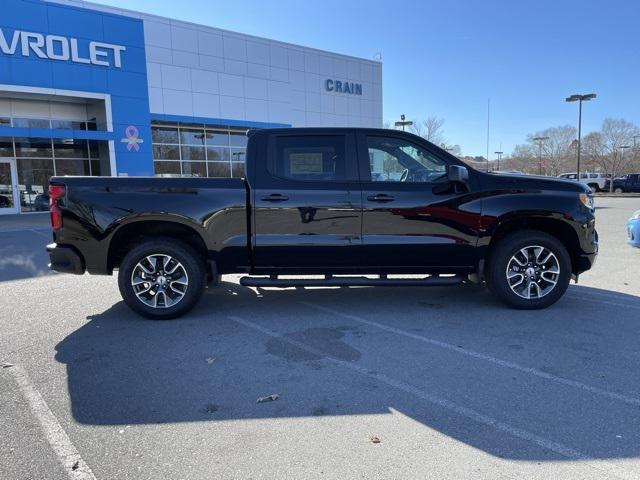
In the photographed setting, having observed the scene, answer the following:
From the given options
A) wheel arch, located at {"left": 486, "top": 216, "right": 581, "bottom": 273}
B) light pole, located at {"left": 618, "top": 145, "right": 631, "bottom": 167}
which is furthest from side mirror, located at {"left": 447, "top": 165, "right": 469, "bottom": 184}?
light pole, located at {"left": 618, "top": 145, "right": 631, "bottom": 167}

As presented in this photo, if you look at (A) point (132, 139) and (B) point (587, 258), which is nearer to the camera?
(B) point (587, 258)

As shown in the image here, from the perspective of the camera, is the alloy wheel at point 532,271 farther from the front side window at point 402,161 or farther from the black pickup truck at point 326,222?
the front side window at point 402,161

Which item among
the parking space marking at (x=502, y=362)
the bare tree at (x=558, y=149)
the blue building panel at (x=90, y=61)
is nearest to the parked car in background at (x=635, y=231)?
the parking space marking at (x=502, y=362)

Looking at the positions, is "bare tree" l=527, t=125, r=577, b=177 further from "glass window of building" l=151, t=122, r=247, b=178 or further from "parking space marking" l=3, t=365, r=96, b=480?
"parking space marking" l=3, t=365, r=96, b=480

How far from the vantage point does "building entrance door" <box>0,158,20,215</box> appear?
20844 mm

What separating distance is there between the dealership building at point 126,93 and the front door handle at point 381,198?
764 inches

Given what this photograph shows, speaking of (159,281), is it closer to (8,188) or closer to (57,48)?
(57,48)

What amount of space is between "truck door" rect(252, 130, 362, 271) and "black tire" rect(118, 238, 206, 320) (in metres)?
0.68

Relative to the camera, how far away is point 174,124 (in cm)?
2486

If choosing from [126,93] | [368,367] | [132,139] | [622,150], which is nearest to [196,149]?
[132,139]

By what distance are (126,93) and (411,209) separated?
20733mm

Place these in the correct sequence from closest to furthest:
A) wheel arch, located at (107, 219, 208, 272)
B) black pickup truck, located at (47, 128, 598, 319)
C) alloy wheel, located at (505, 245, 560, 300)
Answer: black pickup truck, located at (47, 128, 598, 319)
wheel arch, located at (107, 219, 208, 272)
alloy wheel, located at (505, 245, 560, 300)

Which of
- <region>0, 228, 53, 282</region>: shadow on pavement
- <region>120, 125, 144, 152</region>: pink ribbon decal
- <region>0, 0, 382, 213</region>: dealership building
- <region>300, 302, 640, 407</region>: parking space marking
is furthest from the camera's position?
<region>120, 125, 144, 152</region>: pink ribbon decal

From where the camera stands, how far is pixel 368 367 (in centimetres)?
395
